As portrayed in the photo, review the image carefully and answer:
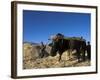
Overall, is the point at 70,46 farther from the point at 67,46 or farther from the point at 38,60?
the point at 38,60

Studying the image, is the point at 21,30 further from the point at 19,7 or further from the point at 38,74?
the point at 38,74

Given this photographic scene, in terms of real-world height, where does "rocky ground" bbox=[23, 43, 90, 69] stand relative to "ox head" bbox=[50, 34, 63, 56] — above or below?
below

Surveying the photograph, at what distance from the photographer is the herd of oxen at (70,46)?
2443 millimetres

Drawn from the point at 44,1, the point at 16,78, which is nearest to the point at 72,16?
the point at 44,1

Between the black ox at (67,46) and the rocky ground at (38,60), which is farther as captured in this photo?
the black ox at (67,46)

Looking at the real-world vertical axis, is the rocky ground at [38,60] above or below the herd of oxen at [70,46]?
below

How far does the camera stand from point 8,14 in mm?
2279

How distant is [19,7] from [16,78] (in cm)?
60

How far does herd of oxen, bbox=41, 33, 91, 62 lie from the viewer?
8.02ft

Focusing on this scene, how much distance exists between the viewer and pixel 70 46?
2.52 m

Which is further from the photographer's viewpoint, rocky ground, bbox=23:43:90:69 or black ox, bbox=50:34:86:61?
black ox, bbox=50:34:86:61

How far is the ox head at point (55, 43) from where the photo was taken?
2.44 m

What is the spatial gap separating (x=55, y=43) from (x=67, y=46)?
0.13 metres

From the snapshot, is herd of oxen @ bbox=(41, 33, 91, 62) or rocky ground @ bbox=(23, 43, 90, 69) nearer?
rocky ground @ bbox=(23, 43, 90, 69)
